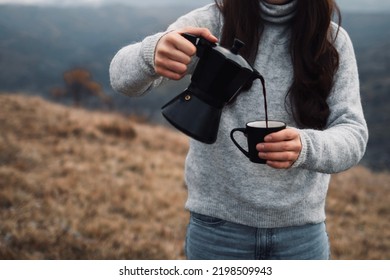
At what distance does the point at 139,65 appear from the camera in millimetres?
1160

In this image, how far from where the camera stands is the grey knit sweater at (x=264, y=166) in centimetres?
128

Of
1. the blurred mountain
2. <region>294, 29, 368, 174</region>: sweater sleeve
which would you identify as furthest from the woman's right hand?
the blurred mountain

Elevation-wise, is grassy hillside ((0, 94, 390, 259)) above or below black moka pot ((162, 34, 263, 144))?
below

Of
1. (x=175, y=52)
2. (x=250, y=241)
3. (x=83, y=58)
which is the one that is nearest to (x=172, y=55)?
(x=175, y=52)

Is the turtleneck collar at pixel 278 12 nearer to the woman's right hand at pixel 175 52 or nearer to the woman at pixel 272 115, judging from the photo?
the woman at pixel 272 115

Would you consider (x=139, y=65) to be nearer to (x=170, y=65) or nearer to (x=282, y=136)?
(x=170, y=65)

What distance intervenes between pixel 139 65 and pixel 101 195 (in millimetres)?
4257

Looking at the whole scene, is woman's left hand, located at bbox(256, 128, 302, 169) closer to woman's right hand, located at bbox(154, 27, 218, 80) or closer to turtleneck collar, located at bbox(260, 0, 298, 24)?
woman's right hand, located at bbox(154, 27, 218, 80)

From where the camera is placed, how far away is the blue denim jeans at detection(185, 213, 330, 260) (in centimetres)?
142

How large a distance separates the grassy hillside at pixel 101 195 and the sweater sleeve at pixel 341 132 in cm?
294

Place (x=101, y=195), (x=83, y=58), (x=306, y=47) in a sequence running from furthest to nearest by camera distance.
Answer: (x=83, y=58) → (x=101, y=195) → (x=306, y=47)

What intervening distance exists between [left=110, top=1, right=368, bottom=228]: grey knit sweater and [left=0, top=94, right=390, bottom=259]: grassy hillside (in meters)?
2.52

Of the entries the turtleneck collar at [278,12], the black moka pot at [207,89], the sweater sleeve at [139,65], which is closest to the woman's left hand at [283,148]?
the black moka pot at [207,89]

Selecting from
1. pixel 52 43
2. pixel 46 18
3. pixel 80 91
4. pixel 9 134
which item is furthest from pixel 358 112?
pixel 46 18
